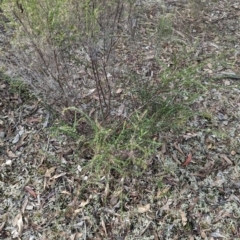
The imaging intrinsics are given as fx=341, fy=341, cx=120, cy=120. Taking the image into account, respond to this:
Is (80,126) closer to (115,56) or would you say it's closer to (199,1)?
(115,56)

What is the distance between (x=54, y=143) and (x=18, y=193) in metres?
0.42

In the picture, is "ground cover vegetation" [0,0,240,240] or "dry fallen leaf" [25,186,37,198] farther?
"dry fallen leaf" [25,186,37,198]

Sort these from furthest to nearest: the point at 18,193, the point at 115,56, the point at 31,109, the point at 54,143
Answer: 1. the point at 115,56
2. the point at 31,109
3. the point at 54,143
4. the point at 18,193

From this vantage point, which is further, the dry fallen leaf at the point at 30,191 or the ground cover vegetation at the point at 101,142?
the dry fallen leaf at the point at 30,191

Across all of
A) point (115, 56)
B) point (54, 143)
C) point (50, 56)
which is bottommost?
point (54, 143)

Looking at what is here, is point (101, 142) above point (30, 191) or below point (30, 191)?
above

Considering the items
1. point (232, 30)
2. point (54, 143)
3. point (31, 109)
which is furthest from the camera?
point (232, 30)

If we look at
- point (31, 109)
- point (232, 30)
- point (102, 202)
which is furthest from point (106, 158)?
point (232, 30)

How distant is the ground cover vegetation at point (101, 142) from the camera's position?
211cm

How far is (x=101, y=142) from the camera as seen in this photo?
7.18 feet

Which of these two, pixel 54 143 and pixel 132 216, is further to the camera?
pixel 54 143

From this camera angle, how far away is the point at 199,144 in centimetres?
247

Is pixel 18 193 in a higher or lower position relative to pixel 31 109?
lower

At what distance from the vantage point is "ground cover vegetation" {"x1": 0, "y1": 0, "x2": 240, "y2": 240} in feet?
6.92
